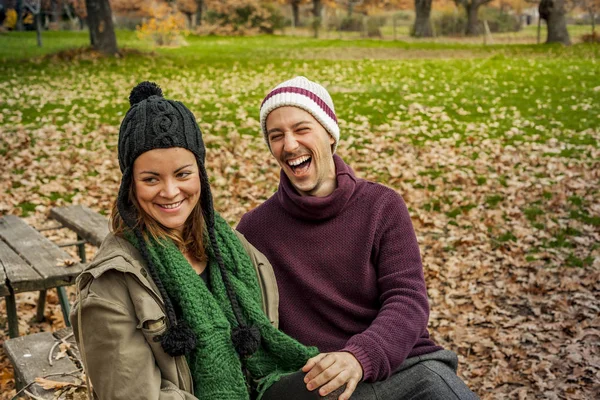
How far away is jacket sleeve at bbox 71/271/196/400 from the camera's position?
2.19 metres

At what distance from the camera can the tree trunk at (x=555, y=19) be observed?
2659 centimetres

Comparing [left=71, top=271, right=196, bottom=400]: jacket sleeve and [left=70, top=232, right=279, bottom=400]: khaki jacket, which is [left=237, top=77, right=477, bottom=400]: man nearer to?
[left=70, top=232, right=279, bottom=400]: khaki jacket

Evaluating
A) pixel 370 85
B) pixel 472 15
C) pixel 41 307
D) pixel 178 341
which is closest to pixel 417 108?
pixel 370 85

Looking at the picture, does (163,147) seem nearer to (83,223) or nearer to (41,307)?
(83,223)

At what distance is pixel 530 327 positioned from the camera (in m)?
5.37

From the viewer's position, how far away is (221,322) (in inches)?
96.7

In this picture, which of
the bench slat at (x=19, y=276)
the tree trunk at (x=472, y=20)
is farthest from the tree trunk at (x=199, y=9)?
the bench slat at (x=19, y=276)

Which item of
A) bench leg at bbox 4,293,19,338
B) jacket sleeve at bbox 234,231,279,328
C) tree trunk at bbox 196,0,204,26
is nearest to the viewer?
jacket sleeve at bbox 234,231,279,328

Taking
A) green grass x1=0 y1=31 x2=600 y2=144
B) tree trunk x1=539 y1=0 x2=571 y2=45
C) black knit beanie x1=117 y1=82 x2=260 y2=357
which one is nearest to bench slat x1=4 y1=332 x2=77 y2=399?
black knit beanie x1=117 y1=82 x2=260 y2=357

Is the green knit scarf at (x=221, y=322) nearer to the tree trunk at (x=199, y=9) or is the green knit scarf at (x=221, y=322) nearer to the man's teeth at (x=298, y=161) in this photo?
the man's teeth at (x=298, y=161)

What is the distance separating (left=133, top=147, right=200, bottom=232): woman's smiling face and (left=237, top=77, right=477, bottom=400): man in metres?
0.52

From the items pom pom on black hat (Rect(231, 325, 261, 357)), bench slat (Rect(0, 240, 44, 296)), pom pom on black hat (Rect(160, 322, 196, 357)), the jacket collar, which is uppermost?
the jacket collar

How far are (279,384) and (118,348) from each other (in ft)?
2.18

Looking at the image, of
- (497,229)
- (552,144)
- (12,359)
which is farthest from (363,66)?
(12,359)
